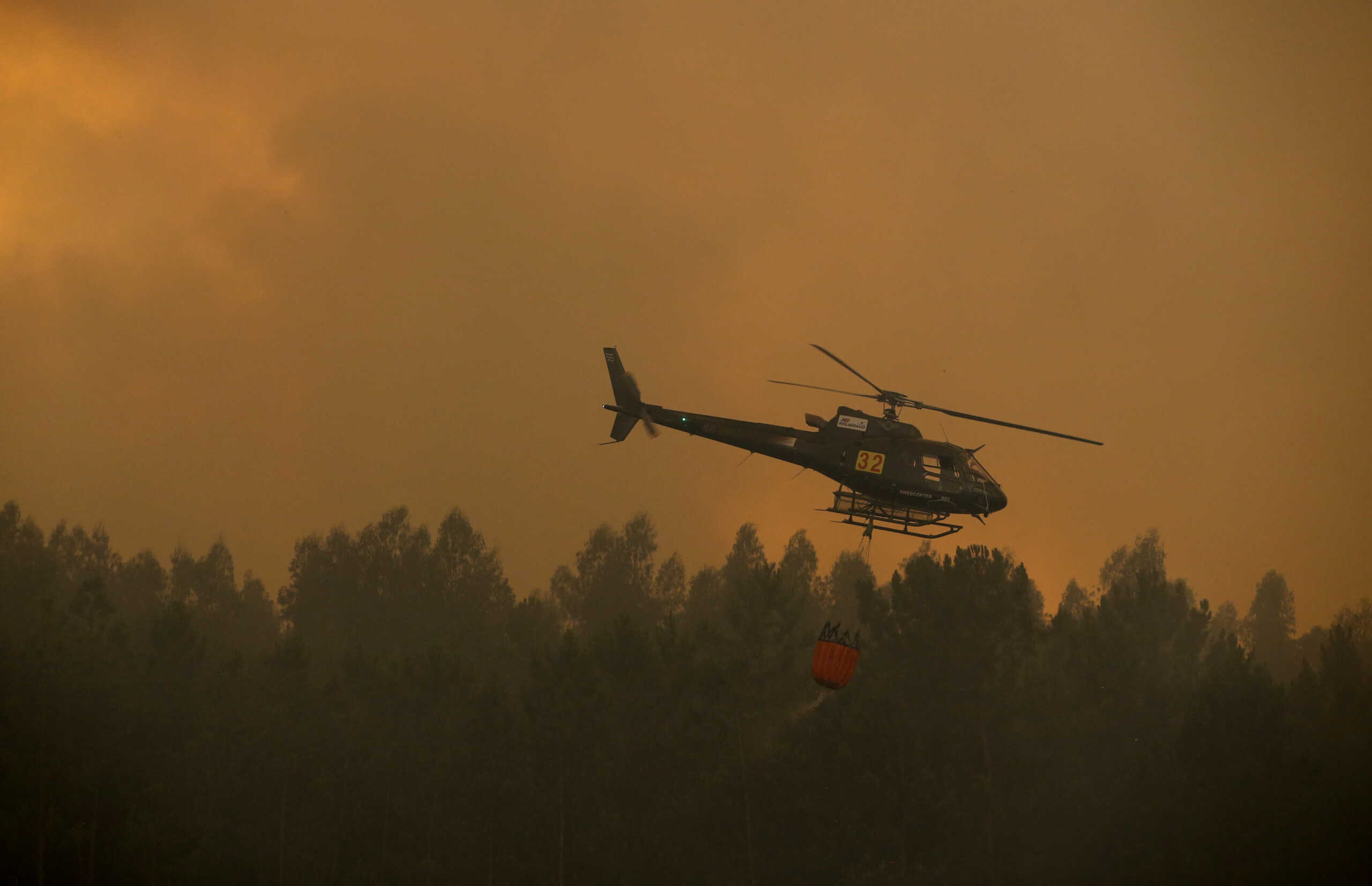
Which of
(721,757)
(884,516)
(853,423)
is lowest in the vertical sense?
(721,757)

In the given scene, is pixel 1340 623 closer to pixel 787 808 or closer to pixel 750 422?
pixel 787 808

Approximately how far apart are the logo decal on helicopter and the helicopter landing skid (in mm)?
1671

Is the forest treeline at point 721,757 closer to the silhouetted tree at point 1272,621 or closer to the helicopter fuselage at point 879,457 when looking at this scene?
the helicopter fuselage at point 879,457

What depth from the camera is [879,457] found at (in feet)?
92.5

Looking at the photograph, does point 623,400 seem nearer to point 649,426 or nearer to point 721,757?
point 649,426

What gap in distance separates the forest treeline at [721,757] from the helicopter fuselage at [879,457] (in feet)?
64.2

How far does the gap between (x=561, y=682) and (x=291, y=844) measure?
14.2m

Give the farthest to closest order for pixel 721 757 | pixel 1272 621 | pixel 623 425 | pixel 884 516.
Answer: pixel 1272 621
pixel 721 757
pixel 623 425
pixel 884 516

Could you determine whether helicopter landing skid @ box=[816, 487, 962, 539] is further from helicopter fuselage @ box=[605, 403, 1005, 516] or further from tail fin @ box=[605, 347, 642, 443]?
tail fin @ box=[605, 347, 642, 443]

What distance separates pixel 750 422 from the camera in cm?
3050

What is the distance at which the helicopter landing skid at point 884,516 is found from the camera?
2748cm

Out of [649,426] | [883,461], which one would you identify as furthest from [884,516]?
[649,426]

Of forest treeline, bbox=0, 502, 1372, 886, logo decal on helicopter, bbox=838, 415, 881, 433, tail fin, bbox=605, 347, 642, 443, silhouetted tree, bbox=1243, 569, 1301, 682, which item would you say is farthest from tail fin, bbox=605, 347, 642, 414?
silhouetted tree, bbox=1243, 569, 1301, 682

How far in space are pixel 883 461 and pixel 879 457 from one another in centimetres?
19
